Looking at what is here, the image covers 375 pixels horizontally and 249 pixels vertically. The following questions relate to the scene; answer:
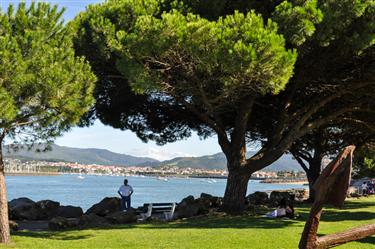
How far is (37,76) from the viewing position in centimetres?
906

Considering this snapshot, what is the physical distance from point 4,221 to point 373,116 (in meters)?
13.4

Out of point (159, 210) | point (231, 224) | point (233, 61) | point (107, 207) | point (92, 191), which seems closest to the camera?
A: point (233, 61)

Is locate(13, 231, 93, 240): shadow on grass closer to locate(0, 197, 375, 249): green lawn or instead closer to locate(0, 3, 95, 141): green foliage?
locate(0, 197, 375, 249): green lawn

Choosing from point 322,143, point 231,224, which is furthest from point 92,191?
point 231,224

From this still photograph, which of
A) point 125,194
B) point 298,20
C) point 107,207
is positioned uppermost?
point 298,20

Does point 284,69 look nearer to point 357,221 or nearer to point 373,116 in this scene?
point 357,221

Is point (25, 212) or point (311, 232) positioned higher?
point (311, 232)

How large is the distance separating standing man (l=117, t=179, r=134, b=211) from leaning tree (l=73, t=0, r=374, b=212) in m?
2.81

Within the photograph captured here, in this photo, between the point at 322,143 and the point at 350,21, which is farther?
the point at 322,143

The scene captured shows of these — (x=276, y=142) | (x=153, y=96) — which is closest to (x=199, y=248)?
(x=276, y=142)

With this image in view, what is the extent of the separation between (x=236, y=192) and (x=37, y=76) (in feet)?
28.7

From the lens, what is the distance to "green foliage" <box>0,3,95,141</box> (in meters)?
8.65

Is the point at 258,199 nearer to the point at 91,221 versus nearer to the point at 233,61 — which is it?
the point at 91,221

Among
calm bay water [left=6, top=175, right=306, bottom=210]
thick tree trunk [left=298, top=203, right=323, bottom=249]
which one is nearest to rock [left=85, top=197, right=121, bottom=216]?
calm bay water [left=6, top=175, right=306, bottom=210]
